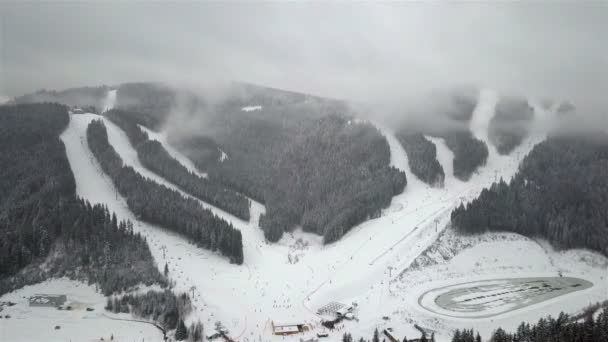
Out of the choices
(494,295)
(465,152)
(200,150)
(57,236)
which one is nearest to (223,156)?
(200,150)

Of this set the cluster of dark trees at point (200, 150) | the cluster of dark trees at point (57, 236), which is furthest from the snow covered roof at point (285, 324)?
the cluster of dark trees at point (200, 150)

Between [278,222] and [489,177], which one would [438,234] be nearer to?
[278,222]

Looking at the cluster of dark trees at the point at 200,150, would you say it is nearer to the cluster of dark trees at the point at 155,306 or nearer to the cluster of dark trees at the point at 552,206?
the cluster of dark trees at the point at 155,306

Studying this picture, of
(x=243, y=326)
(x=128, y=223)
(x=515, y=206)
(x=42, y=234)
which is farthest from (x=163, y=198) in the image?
(x=515, y=206)

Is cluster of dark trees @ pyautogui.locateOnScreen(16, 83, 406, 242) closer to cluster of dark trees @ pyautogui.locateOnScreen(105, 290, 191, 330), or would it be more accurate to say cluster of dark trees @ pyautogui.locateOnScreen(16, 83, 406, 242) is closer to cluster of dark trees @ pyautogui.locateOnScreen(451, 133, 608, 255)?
cluster of dark trees @ pyautogui.locateOnScreen(451, 133, 608, 255)

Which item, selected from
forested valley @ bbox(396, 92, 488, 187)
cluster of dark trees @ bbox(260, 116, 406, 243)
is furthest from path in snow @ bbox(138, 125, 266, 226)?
forested valley @ bbox(396, 92, 488, 187)

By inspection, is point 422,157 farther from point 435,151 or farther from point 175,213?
point 175,213
